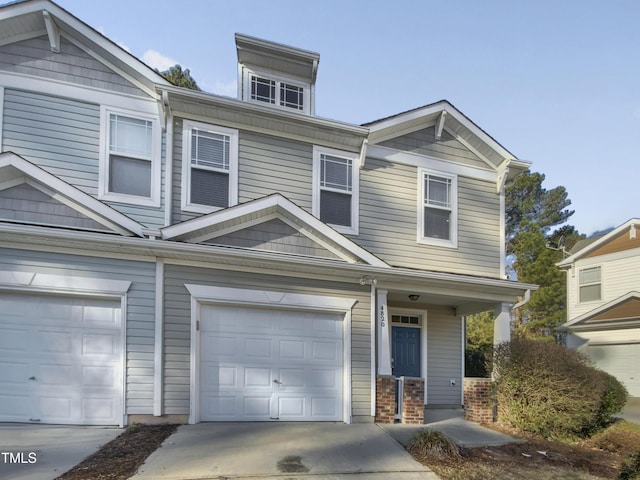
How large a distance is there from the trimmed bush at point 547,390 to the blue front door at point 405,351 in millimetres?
2130

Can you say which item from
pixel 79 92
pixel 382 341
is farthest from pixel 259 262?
pixel 79 92

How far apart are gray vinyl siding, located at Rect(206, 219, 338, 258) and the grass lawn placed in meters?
3.99

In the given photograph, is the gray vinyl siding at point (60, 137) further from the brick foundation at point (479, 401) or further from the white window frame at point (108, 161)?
the brick foundation at point (479, 401)

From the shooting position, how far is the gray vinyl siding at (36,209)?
7090 millimetres

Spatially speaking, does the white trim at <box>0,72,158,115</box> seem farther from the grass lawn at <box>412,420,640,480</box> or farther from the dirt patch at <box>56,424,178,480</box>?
the grass lawn at <box>412,420,640,480</box>

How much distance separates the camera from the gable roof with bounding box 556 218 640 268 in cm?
1667

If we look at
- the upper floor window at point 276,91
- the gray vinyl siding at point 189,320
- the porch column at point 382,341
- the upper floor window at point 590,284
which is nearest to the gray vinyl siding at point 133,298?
the gray vinyl siding at point 189,320

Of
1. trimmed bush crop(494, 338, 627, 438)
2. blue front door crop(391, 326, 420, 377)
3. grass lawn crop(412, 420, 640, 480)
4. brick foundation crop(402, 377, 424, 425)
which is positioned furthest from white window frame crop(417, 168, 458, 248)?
grass lawn crop(412, 420, 640, 480)

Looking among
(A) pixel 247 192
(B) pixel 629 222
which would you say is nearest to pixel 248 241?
(A) pixel 247 192

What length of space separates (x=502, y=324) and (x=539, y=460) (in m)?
3.55

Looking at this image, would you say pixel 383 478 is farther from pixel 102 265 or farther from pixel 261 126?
pixel 261 126

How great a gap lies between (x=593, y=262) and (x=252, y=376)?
16251 mm

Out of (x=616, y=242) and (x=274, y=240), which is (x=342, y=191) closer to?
(x=274, y=240)

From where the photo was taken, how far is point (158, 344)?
743cm
